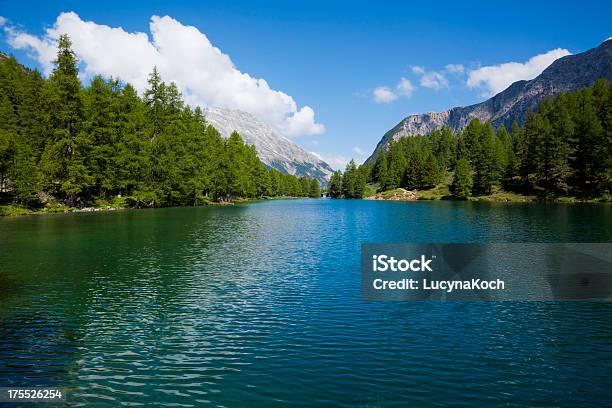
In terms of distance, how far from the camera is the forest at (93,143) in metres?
91.0

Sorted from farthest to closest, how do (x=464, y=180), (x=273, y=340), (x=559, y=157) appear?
1. (x=464, y=180)
2. (x=559, y=157)
3. (x=273, y=340)

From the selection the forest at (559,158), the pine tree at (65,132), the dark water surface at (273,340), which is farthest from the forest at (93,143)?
the forest at (559,158)

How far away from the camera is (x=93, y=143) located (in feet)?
339

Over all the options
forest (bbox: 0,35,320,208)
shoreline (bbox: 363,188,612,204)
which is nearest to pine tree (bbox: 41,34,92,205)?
forest (bbox: 0,35,320,208)

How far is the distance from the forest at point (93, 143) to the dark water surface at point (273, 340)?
207ft

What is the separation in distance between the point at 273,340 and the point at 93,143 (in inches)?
3961

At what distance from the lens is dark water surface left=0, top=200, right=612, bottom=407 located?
14023 millimetres

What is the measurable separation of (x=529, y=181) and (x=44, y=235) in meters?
151

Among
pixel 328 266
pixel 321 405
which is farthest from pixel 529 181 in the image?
pixel 321 405

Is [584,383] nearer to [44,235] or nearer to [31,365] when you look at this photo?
[31,365]

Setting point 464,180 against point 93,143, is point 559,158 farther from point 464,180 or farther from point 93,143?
point 93,143

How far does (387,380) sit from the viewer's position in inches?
580

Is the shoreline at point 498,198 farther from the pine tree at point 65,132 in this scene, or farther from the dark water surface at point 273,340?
the pine tree at point 65,132

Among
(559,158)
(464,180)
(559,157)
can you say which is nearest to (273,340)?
(559,158)
